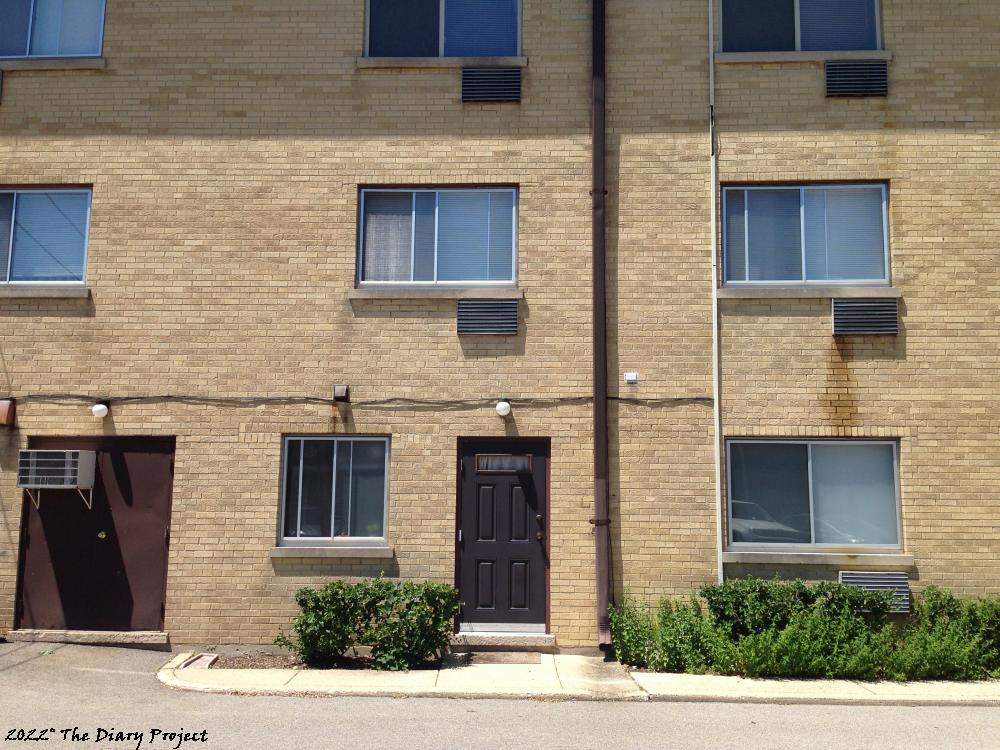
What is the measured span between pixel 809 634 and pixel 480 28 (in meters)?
7.95

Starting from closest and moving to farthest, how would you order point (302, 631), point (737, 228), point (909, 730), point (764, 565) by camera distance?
point (909, 730) < point (302, 631) < point (764, 565) < point (737, 228)

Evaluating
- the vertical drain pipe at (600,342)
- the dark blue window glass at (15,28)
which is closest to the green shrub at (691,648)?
the vertical drain pipe at (600,342)

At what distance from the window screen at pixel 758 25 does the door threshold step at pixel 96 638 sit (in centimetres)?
958

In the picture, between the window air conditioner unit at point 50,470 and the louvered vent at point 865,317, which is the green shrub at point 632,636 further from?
the window air conditioner unit at point 50,470

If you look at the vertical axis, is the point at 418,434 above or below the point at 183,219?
below

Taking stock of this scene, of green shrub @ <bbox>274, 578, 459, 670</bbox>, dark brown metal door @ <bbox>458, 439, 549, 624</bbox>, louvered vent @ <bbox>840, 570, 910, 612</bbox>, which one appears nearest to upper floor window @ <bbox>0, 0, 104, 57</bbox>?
dark brown metal door @ <bbox>458, 439, 549, 624</bbox>

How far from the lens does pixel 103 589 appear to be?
10.4 meters

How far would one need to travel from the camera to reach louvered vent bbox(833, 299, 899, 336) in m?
10.4

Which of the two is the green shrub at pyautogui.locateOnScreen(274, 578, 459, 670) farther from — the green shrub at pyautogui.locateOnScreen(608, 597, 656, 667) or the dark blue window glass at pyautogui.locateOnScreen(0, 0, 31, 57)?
the dark blue window glass at pyautogui.locateOnScreen(0, 0, 31, 57)

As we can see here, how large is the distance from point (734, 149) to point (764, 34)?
5.29ft

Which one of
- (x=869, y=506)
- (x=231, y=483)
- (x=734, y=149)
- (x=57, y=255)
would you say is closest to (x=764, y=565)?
(x=869, y=506)

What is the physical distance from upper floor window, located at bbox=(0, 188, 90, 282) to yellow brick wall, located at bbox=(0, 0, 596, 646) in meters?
0.24

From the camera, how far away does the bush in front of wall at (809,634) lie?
29.1ft

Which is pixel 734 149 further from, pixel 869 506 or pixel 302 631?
pixel 302 631
